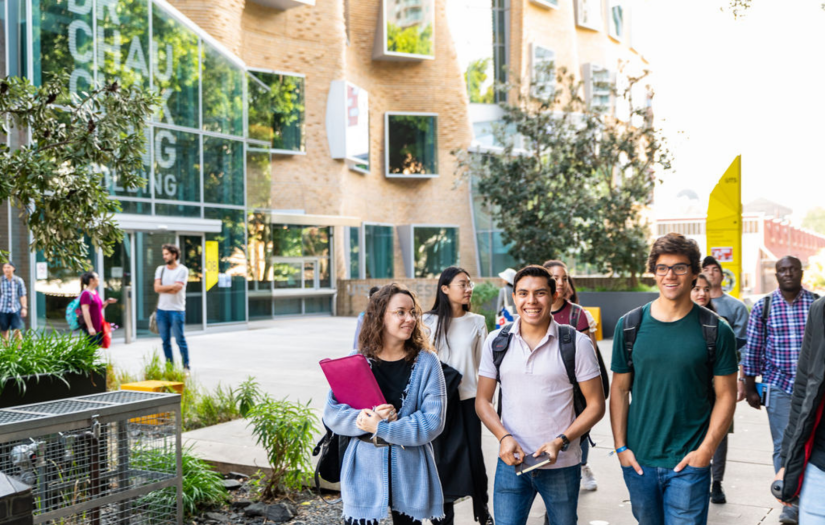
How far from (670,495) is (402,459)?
1.22 metres

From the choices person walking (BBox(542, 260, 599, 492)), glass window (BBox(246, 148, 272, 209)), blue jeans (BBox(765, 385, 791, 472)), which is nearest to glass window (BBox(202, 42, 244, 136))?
glass window (BBox(246, 148, 272, 209))

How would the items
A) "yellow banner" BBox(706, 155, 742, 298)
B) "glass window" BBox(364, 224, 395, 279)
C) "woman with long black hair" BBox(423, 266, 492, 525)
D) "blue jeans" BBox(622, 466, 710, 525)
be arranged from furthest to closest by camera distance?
"glass window" BBox(364, 224, 395, 279), "yellow banner" BBox(706, 155, 742, 298), "woman with long black hair" BBox(423, 266, 492, 525), "blue jeans" BBox(622, 466, 710, 525)

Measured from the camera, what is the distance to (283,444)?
19.0 feet

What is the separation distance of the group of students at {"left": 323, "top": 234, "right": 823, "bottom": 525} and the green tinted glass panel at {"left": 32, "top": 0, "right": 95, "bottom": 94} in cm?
1406

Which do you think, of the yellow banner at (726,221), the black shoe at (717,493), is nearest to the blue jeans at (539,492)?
the black shoe at (717,493)

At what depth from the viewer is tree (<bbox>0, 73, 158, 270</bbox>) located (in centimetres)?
599

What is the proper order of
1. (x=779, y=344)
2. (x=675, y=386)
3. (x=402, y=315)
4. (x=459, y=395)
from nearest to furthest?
(x=675, y=386) < (x=402, y=315) < (x=459, y=395) < (x=779, y=344)

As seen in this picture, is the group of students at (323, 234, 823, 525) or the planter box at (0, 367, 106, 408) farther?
the planter box at (0, 367, 106, 408)

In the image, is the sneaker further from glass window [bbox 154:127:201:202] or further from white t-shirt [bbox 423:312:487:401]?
glass window [bbox 154:127:201:202]

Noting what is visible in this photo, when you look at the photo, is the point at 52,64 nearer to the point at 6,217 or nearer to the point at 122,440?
the point at 6,217

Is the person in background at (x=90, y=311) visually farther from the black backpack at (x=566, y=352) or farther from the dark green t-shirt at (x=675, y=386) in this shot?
the dark green t-shirt at (x=675, y=386)

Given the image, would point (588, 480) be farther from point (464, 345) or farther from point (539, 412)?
point (539, 412)

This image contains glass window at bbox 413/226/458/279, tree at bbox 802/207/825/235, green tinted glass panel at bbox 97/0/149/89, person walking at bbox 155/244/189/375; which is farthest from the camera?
tree at bbox 802/207/825/235

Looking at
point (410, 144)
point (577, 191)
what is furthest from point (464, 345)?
point (410, 144)
